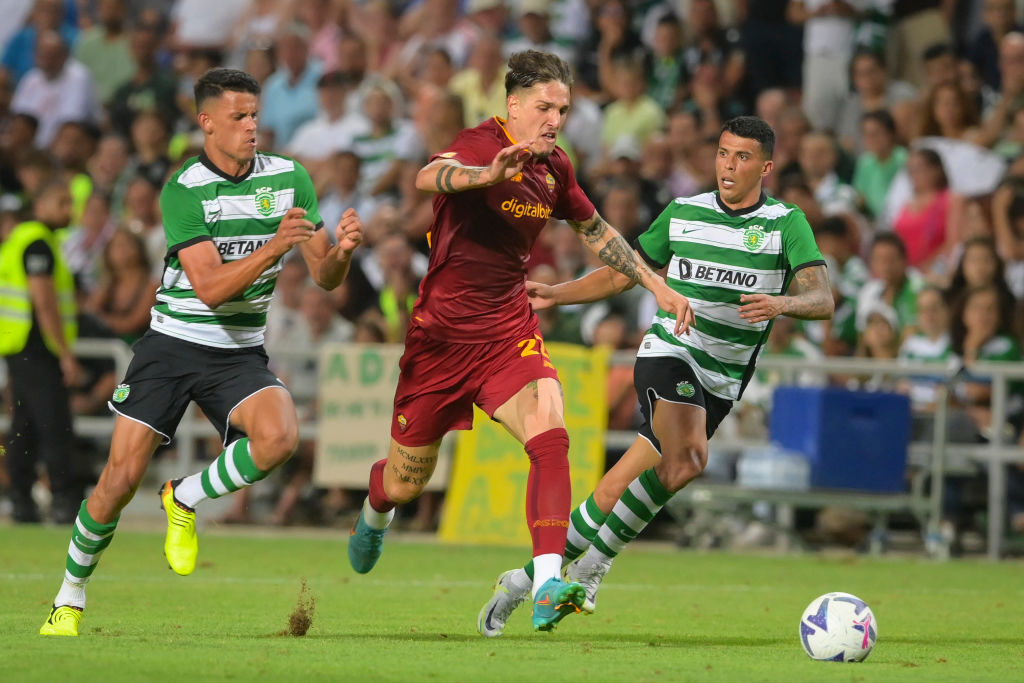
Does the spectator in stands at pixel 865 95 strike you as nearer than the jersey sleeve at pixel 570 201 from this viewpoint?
No

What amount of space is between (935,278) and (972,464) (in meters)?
1.93

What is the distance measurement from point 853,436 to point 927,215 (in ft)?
9.58

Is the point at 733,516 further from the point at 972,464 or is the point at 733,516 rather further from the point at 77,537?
the point at 77,537

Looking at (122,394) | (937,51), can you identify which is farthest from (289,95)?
(122,394)

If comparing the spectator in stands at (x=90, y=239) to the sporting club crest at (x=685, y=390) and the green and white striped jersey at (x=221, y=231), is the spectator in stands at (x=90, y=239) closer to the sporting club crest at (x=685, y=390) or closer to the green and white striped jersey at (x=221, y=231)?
the green and white striped jersey at (x=221, y=231)

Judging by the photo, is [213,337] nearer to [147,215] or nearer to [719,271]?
[719,271]

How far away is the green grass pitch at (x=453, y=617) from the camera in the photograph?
6.20m

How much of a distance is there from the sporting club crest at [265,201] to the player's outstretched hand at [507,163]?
153cm

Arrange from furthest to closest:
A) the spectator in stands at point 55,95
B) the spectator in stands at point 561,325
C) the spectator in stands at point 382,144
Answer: the spectator in stands at point 55,95 → the spectator in stands at point 382,144 → the spectator in stands at point 561,325

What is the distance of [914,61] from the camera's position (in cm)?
1755

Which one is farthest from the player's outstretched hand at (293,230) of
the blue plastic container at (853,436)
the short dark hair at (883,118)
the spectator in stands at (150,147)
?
the spectator in stands at (150,147)

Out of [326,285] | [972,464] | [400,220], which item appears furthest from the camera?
[400,220]

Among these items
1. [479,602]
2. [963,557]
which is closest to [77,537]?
[479,602]

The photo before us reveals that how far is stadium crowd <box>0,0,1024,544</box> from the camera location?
46.6 feet
